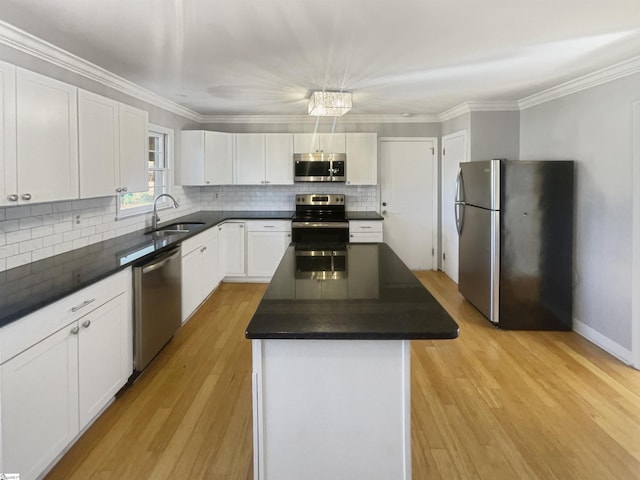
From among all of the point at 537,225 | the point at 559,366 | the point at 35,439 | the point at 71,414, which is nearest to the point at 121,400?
the point at 71,414

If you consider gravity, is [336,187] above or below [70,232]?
above

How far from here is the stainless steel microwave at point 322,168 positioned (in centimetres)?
602

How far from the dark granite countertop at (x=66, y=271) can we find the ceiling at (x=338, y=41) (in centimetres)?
138

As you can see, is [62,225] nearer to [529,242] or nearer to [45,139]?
[45,139]

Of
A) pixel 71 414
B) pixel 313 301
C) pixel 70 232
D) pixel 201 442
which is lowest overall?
pixel 201 442

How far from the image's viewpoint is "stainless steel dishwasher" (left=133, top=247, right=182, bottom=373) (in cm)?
302

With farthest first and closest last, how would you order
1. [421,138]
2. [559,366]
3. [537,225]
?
[421,138] → [537,225] → [559,366]

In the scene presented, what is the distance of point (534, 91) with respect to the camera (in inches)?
180

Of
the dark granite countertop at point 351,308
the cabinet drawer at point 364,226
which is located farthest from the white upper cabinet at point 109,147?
the cabinet drawer at point 364,226

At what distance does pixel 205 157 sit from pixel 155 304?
2886 millimetres

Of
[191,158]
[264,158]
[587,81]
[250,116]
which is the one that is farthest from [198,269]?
[587,81]

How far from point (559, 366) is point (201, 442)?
2679 mm

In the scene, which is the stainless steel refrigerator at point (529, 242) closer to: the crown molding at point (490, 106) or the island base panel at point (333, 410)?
the crown molding at point (490, 106)

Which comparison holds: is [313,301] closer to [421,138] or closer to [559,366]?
[559,366]
